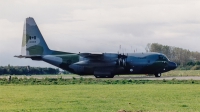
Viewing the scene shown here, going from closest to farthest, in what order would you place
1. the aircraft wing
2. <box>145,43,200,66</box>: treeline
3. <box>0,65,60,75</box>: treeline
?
the aircraft wing, <box>0,65,60,75</box>: treeline, <box>145,43,200,66</box>: treeline

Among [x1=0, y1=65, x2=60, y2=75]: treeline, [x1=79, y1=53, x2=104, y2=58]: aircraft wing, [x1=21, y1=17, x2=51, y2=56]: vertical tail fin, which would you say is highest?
[x1=21, y1=17, x2=51, y2=56]: vertical tail fin

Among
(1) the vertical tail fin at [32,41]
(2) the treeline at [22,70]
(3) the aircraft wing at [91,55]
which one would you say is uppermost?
(1) the vertical tail fin at [32,41]

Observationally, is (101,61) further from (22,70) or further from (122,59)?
(22,70)

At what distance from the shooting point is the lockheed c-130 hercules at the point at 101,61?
1964 inches

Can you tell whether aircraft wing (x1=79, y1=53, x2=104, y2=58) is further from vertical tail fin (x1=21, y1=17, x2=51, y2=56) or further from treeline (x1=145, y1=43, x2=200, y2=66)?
treeline (x1=145, y1=43, x2=200, y2=66)

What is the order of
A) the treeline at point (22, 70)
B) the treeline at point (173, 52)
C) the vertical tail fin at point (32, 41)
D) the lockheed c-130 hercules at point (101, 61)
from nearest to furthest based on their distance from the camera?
1. the lockheed c-130 hercules at point (101, 61)
2. the vertical tail fin at point (32, 41)
3. the treeline at point (22, 70)
4. the treeline at point (173, 52)

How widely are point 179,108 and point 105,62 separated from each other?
114 feet

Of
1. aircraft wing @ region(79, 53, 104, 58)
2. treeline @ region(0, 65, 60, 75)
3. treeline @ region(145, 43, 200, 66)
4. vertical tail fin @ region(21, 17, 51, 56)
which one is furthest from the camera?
treeline @ region(145, 43, 200, 66)

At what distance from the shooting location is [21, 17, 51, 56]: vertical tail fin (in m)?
55.0

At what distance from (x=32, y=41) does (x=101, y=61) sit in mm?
10464

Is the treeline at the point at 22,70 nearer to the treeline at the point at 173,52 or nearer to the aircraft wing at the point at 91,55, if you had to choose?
the treeline at the point at 173,52

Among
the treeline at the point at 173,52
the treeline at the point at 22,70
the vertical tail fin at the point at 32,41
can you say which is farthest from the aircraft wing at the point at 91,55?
the treeline at the point at 173,52

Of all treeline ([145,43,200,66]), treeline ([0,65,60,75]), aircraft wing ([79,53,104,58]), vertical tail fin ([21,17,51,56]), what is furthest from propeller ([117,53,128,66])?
treeline ([145,43,200,66])

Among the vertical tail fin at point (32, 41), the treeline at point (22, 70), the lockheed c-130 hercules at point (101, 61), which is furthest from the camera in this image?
the treeline at point (22, 70)
